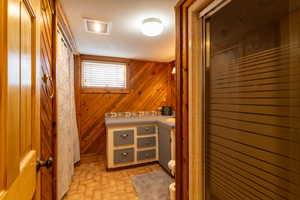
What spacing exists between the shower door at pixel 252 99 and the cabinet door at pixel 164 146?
4.21ft

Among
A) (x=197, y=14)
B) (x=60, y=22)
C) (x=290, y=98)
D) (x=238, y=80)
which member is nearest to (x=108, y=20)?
(x=60, y=22)

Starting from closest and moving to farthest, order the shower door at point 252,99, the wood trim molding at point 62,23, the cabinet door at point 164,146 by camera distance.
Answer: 1. the shower door at point 252,99
2. the wood trim molding at point 62,23
3. the cabinet door at point 164,146

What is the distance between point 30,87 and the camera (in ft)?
2.22

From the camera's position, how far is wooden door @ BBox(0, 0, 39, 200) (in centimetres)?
42

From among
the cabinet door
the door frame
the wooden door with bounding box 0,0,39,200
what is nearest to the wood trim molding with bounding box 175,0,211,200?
the door frame

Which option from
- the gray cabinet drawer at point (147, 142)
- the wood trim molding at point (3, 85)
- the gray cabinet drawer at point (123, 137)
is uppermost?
the wood trim molding at point (3, 85)

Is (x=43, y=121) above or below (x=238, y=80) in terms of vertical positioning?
below

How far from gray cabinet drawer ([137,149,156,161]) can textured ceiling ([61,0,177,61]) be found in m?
1.96

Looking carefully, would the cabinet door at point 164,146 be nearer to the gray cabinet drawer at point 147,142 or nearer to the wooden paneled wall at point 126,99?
the gray cabinet drawer at point 147,142

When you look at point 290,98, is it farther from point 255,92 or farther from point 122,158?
point 122,158

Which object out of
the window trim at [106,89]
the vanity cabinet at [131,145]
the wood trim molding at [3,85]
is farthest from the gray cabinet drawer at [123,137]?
the wood trim molding at [3,85]

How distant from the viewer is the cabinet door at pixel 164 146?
231 cm

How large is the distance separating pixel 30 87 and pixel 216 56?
3.75ft

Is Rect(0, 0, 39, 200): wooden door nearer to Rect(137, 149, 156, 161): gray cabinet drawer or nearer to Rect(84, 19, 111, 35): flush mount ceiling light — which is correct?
Rect(84, 19, 111, 35): flush mount ceiling light
